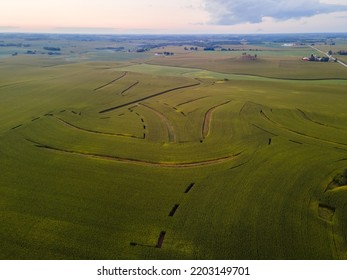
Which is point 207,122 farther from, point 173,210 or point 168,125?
point 173,210

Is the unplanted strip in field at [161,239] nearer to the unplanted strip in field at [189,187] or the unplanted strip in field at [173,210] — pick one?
the unplanted strip in field at [173,210]

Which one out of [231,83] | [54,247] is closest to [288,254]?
[54,247]

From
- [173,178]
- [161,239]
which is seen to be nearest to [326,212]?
[173,178]

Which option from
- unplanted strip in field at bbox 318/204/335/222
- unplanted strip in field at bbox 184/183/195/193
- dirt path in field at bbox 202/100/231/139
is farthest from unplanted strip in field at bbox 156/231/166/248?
dirt path in field at bbox 202/100/231/139

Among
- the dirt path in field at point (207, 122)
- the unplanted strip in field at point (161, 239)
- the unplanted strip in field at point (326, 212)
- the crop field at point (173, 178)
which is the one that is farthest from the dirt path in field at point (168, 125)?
the unplanted strip in field at point (326, 212)

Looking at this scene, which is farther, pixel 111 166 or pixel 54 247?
pixel 111 166

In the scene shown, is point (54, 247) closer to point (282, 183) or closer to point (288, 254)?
point (288, 254)

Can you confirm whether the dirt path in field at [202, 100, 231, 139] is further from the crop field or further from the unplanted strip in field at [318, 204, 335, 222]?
the unplanted strip in field at [318, 204, 335, 222]

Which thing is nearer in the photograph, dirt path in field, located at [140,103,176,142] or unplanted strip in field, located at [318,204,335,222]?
unplanted strip in field, located at [318,204,335,222]
